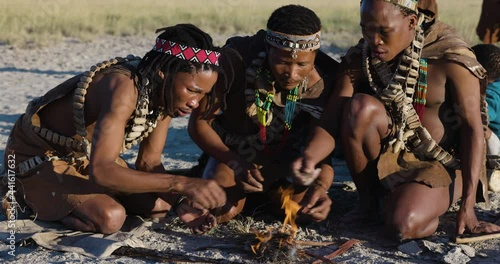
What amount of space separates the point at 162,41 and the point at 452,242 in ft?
6.70

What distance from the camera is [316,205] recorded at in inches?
190

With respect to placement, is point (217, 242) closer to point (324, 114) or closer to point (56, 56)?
point (324, 114)

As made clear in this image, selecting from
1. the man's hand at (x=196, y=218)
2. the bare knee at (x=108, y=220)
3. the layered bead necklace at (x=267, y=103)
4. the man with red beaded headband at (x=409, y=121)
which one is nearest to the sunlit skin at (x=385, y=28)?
the man with red beaded headband at (x=409, y=121)

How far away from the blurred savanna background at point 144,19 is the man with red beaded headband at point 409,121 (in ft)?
30.5

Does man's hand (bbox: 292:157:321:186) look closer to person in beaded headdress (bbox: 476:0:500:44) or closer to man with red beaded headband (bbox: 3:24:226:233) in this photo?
man with red beaded headband (bbox: 3:24:226:233)

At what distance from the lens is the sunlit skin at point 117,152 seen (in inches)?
175

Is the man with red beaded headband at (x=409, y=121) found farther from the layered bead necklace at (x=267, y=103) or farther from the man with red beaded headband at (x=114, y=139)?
the man with red beaded headband at (x=114, y=139)

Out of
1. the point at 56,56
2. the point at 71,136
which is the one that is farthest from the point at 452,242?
the point at 56,56

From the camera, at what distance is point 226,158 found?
5.12 meters

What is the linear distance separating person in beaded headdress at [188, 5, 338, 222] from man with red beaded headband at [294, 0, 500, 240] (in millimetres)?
193

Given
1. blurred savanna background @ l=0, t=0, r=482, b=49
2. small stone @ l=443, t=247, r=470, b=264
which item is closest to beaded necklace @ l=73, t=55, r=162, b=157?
small stone @ l=443, t=247, r=470, b=264

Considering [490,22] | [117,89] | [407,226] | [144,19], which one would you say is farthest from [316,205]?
[144,19]

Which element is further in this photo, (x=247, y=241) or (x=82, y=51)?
(x=82, y=51)

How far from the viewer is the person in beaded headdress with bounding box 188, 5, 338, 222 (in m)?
4.84
